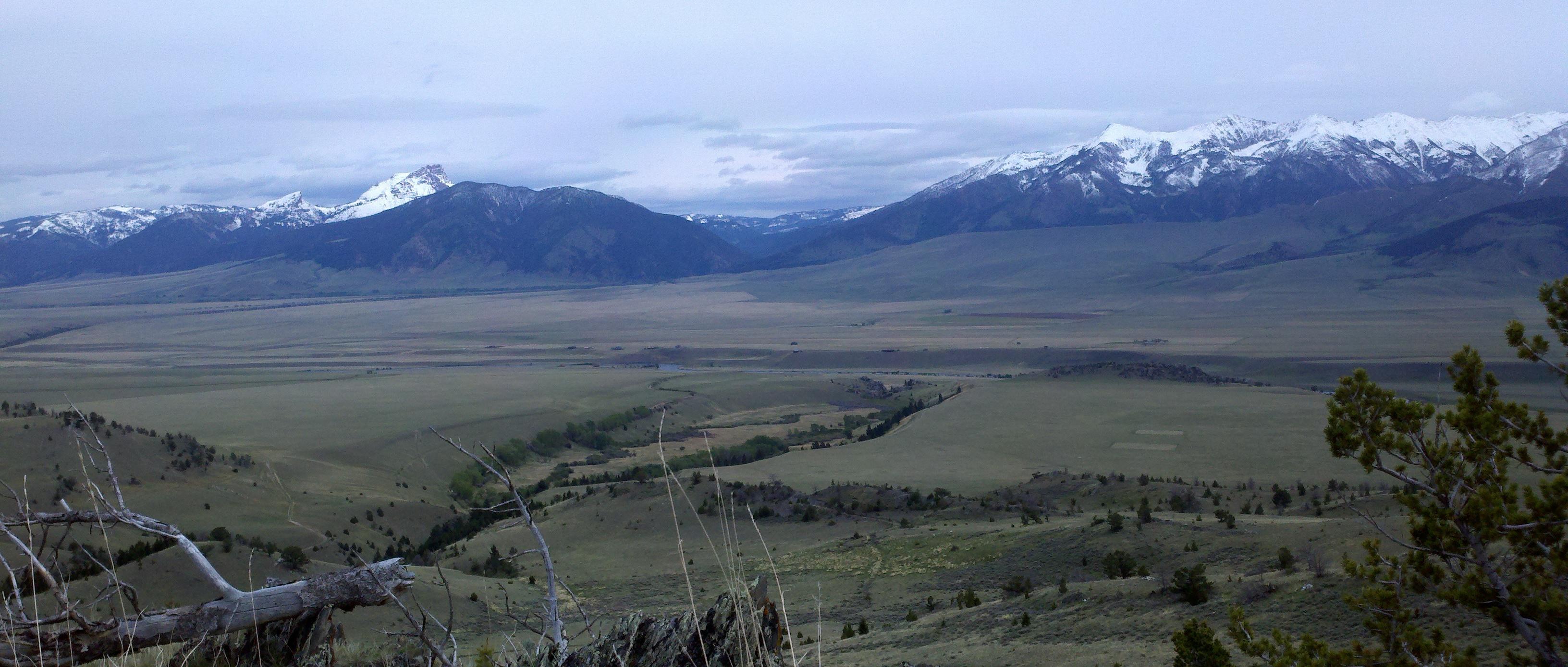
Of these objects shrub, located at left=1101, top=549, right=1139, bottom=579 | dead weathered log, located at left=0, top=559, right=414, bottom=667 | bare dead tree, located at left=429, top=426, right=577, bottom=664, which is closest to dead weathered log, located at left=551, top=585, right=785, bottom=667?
bare dead tree, located at left=429, top=426, right=577, bottom=664

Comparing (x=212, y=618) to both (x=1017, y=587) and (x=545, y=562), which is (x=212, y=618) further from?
(x=1017, y=587)

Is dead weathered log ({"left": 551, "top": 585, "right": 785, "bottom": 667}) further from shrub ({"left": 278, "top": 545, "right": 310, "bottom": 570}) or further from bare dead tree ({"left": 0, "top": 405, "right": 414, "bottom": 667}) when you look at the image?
shrub ({"left": 278, "top": 545, "right": 310, "bottom": 570})

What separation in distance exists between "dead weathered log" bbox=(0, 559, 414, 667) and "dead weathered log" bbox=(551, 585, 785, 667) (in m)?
0.75

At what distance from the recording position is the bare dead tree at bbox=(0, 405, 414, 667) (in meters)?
3.46

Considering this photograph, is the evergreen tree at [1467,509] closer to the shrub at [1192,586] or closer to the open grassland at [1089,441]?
the shrub at [1192,586]

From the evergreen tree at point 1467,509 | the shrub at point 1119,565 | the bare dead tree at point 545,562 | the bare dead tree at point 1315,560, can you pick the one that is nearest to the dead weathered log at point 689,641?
the bare dead tree at point 545,562

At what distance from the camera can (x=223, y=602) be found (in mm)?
3951

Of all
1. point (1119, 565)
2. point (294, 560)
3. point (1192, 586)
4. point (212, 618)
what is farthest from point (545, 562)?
point (294, 560)

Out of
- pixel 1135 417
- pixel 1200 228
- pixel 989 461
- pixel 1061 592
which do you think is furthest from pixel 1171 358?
pixel 1200 228

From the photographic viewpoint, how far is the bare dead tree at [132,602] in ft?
11.4

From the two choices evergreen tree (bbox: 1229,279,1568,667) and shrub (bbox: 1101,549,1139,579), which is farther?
shrub (bbox: 1101,549,1139,579)

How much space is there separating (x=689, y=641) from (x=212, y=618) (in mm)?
1840

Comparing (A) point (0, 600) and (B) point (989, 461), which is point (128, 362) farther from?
(A) point (0, 600)

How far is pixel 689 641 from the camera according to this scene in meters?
3.69
